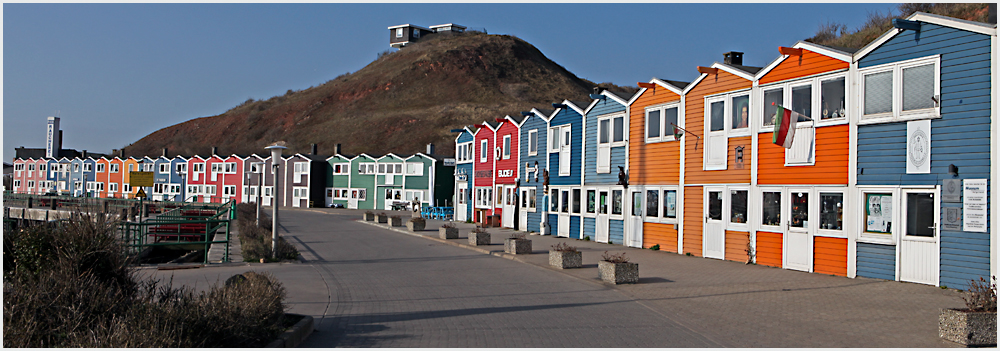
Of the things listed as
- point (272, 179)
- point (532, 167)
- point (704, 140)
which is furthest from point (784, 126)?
point (272, 179)

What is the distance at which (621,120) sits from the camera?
2334 centimetres

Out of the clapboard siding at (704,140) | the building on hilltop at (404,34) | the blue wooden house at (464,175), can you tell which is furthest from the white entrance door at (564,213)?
the building on hilltop at (404,34)

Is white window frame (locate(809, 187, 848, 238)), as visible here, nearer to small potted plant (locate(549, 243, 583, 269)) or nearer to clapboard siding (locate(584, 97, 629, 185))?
small potted plant (locate(549, 243, 583, 269))

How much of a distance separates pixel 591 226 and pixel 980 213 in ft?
43.8

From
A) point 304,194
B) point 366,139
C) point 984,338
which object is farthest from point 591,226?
point 366,139

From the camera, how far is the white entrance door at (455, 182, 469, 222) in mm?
36750

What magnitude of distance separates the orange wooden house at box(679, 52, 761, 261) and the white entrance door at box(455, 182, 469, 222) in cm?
1814

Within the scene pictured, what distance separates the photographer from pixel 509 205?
3134 cm

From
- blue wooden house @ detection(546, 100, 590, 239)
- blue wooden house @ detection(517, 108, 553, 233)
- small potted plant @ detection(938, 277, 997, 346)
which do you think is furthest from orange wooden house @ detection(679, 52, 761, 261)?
small potted plant @ detection(938, 277, 997, 346)

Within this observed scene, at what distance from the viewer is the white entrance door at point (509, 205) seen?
101 feet

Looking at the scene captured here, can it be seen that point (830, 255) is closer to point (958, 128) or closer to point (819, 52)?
point (958, 128)

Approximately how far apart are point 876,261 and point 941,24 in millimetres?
4927

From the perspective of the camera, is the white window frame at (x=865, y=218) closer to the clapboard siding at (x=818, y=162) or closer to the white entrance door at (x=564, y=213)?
the clapboard siding at (x=818, y=162)

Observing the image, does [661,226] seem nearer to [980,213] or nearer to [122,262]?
[980,213]
